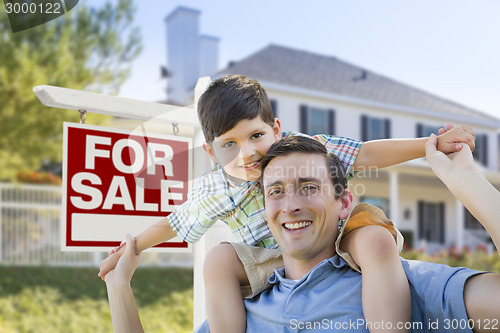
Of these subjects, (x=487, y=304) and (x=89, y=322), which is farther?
(x=89, y=322)

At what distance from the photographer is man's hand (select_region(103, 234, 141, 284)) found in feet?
6.51

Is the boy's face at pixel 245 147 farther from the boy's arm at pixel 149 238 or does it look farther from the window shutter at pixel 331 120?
the window shutter at pixel 331 120

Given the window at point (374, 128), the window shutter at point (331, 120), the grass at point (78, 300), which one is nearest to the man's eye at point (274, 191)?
the grass at point (78, 300)

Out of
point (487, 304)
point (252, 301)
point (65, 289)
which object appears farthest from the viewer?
point (65, 289)

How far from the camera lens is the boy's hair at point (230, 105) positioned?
1846mm

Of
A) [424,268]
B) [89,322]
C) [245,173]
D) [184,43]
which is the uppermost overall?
[184,43]

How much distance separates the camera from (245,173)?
1856mm

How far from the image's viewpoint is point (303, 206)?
1.56 metres

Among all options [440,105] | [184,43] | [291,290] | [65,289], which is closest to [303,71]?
[184,43]

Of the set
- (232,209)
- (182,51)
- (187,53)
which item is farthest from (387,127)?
(232,209)

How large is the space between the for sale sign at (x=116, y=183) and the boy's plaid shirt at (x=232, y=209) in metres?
0.38

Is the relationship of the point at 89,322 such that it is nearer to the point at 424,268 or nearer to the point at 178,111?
the point at 178,111

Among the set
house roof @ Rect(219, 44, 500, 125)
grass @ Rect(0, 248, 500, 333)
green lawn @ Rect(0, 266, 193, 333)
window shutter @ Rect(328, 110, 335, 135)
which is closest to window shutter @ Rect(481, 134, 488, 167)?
house roof @ Rect(219, 44, 500, 125)

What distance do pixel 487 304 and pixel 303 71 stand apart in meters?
13.5
